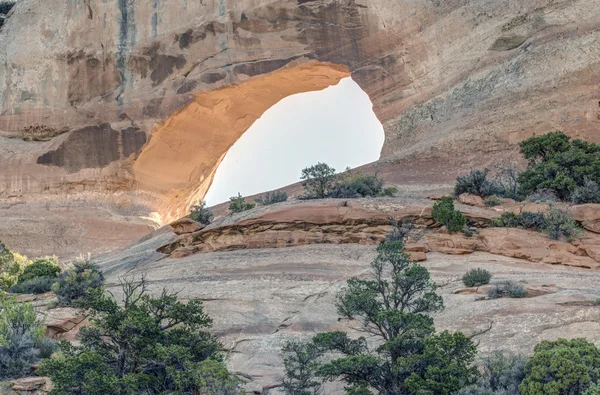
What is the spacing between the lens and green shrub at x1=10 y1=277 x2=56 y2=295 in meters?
18.0

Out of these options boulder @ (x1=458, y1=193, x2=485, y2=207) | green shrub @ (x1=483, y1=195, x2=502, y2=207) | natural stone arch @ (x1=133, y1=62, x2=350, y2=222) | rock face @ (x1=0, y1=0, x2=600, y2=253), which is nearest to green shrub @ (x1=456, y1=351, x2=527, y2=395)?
green shrub @ (x1=483, y1=195, x2=502, y2=207)

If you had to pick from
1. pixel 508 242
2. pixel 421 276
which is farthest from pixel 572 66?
pixel 421 276

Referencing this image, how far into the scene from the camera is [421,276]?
12.1 m

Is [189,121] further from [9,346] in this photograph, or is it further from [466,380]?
[466,380]

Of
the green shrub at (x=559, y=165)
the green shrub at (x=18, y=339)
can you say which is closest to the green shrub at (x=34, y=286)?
the green shrub at (x=18, y=339)

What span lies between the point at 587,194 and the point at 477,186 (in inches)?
106

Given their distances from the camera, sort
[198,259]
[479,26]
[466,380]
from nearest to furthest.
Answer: [466,380] → [198,259] → [479,26]

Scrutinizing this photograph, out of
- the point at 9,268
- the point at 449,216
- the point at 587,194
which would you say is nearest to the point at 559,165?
the point at 587,194

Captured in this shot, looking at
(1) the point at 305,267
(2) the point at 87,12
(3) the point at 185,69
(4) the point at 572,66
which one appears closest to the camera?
(1) the point at 305,267

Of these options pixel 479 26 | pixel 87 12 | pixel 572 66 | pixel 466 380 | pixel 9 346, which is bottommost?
pixel 466 380

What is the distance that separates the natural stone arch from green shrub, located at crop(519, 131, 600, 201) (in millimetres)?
13229

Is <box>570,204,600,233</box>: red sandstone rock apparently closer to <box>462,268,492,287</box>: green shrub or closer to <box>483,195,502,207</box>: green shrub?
<box>483,195,502,207</box>: green shrub

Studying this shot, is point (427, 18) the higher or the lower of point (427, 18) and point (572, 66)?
the higher

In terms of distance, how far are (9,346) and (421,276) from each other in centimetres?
625
